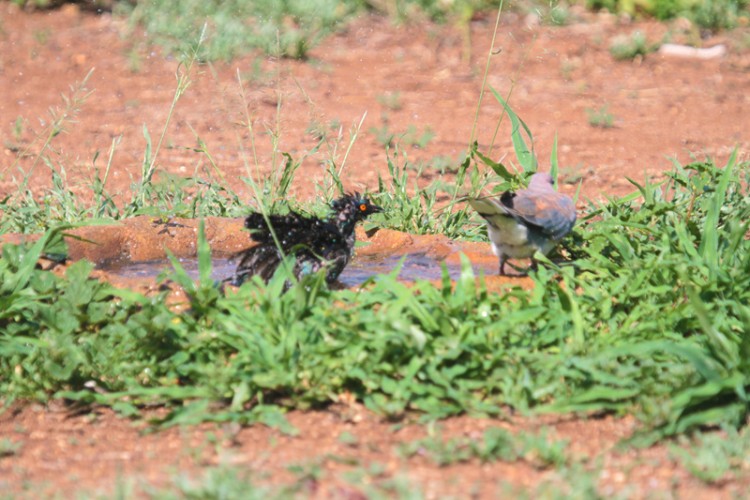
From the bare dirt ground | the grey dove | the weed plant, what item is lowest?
the bare dirt ground

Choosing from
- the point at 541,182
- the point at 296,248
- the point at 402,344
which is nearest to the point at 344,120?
the point at 541,182

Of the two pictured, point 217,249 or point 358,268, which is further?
point 217,249

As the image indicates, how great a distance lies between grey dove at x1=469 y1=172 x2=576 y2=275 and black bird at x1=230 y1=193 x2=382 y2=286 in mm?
616

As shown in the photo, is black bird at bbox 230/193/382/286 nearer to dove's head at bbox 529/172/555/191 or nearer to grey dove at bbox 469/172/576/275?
grey dove at bbox 469/172/576/275

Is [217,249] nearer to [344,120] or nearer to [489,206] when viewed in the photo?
[489,206]

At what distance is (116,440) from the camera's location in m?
3.79

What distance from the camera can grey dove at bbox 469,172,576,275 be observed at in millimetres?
4844

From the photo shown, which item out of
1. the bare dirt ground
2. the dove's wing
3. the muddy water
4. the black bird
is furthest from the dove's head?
the bare dirt ground

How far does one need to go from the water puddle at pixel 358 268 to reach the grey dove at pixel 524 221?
0.29 metres

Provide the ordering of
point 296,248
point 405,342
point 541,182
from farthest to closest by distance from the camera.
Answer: point 541,182 → point 296,248 → point 405,342

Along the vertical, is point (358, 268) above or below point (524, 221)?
below

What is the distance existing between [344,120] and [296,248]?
415 cm

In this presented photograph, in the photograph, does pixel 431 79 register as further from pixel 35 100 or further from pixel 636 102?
pixel 35 100

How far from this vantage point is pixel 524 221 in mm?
4836
